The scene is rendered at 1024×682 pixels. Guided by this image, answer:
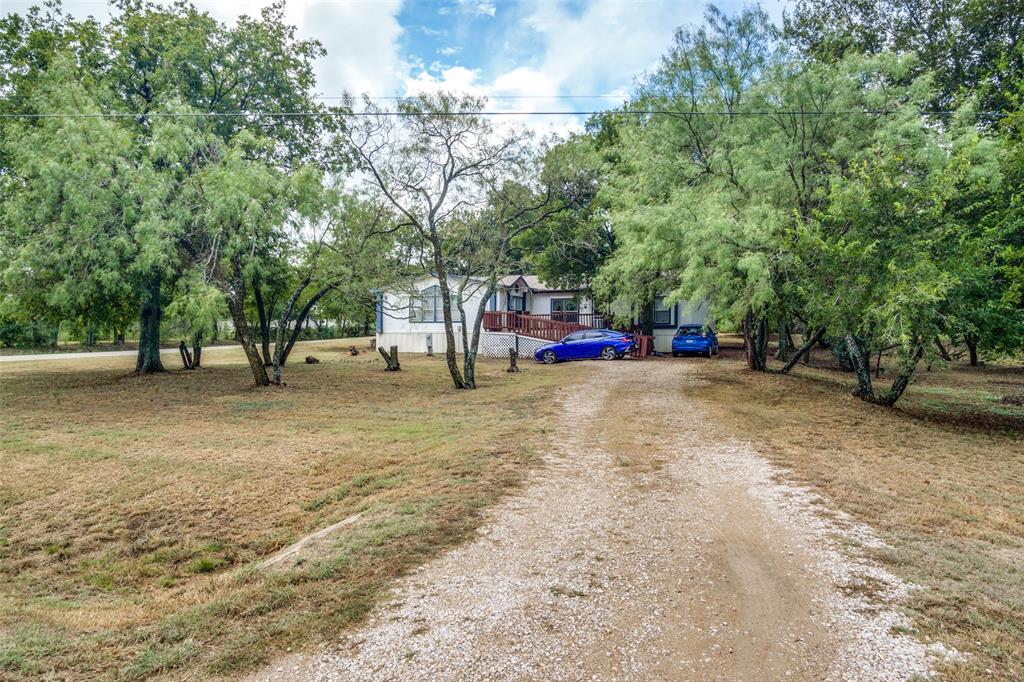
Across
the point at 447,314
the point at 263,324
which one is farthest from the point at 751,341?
the point at 263,324

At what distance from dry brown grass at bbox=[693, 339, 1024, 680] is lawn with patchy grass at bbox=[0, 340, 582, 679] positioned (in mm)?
3545

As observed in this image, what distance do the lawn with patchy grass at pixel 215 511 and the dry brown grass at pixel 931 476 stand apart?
11.6 feet

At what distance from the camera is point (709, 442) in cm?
813

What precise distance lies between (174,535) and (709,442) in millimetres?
7196

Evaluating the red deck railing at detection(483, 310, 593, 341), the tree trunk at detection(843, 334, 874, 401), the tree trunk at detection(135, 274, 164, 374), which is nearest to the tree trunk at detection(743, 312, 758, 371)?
the tree trunk at detection(843, 334, 874, 401)

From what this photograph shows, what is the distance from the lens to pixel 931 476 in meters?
6.73

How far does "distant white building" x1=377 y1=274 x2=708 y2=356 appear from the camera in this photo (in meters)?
24.4

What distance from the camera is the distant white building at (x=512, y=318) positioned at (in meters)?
24.4

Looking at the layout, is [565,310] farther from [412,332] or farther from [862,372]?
[862,372]

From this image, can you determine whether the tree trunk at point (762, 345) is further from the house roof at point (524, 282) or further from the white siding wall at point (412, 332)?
the white siding wall at point (412, 332)

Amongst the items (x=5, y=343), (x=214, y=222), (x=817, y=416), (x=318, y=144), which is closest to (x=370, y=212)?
(x=214, y=222)

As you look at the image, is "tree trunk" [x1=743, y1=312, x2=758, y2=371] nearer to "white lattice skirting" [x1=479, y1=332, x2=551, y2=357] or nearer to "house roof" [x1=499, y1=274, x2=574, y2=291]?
"white lattice skirting" [x1=479, y1=332, x2=551, y2=357]

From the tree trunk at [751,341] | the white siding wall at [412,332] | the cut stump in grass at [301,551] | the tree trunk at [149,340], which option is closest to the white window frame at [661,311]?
the white siding wall at [412,332]

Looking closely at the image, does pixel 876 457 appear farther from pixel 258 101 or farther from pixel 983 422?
pixel 258 101
